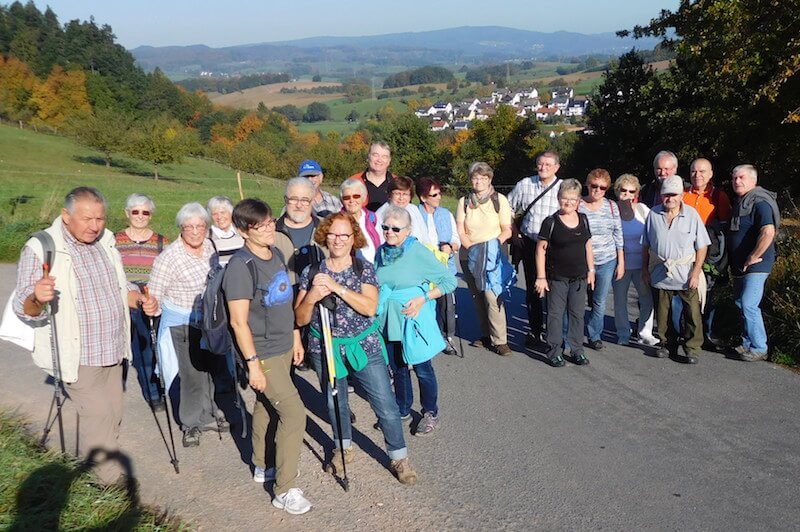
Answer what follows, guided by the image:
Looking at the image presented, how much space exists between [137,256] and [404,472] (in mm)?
2712

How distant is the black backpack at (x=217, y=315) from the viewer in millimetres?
3744

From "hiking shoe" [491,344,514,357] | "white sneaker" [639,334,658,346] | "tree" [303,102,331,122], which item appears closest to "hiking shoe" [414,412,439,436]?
"hiking shoe" [491,344,514,357]

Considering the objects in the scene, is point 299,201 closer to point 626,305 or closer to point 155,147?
point 626,305

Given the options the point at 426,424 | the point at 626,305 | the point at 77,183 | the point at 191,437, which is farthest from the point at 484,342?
the point at 77,183

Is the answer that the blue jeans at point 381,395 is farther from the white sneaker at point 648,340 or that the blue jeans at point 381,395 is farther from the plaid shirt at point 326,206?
the white sneaker at point 648,340

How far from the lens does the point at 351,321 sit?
13.3 ft

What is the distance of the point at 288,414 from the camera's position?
12.7 feet

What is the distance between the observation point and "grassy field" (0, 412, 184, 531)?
11.6ft

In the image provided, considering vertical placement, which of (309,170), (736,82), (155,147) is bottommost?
(155,147)

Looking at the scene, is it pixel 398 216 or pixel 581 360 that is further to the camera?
pixel 581 360

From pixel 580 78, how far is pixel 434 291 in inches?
6451

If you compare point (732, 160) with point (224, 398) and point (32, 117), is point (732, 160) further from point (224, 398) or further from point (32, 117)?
point (32, 117)

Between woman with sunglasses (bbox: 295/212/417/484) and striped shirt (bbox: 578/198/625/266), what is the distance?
10.0 feet

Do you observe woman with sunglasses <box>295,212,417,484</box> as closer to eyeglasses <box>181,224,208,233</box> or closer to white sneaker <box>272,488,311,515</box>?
white sneaker <box>272,488,311,515</box>
